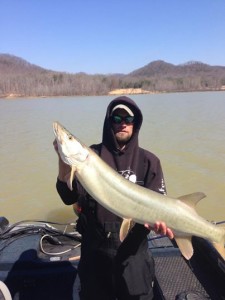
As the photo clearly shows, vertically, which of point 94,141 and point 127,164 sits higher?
point 127,164

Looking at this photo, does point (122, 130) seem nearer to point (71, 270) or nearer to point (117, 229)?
point (117, 229)

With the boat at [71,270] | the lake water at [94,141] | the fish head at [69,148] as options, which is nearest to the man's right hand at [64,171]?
the fish head at [69,148]

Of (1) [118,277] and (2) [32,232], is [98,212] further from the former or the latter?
(2) [32,232]

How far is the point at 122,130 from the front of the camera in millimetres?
3361

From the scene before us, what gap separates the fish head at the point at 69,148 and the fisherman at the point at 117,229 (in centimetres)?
36

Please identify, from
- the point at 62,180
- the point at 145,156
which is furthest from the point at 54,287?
the point at 145,156

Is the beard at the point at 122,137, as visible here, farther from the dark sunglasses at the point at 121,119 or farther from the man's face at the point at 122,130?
the dark sunglasses at the point at 121,119

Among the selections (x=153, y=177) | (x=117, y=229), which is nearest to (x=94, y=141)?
(x=153, y=177)

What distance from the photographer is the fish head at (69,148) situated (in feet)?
9.20

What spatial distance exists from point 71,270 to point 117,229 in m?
1.50

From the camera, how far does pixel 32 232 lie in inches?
202

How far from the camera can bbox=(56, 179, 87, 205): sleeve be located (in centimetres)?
314

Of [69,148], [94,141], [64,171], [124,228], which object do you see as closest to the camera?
[69,148]

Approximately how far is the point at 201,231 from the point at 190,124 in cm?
2474
